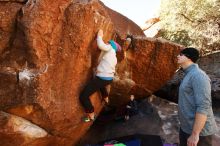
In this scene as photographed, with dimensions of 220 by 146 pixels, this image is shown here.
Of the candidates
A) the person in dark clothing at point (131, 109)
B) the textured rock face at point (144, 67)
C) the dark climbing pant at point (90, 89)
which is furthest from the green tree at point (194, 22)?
the dark climbing pant at point (90, 89)

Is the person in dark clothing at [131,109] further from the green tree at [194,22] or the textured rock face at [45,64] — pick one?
the green tree at [194,22]

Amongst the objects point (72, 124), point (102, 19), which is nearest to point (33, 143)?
point (72, 124)

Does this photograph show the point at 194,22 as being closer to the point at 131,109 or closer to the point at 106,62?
the point at 131,109

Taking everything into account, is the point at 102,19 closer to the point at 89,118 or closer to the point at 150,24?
the point at 89,118

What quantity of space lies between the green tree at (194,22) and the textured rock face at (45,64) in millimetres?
9244

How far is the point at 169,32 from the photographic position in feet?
52.6

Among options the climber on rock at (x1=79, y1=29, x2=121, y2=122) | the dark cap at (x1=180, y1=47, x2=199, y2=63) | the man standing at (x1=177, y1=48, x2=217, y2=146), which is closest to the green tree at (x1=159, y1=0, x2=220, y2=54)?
the climber on rock at (x1=79, y1=29, x2=121, y2=122)

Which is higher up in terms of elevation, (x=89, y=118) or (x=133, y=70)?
(x=133, y=70)

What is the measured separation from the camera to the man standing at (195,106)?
15.1 ft

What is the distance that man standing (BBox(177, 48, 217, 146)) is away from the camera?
4.61m

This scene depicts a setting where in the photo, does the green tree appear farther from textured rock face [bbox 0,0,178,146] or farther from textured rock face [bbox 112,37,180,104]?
textured rock face [bbox 0,0,178,146]

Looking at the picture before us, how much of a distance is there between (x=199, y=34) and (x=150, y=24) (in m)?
4.40

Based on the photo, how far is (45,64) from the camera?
6.09 metres

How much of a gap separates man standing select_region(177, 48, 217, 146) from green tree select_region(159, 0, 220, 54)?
418 inches
